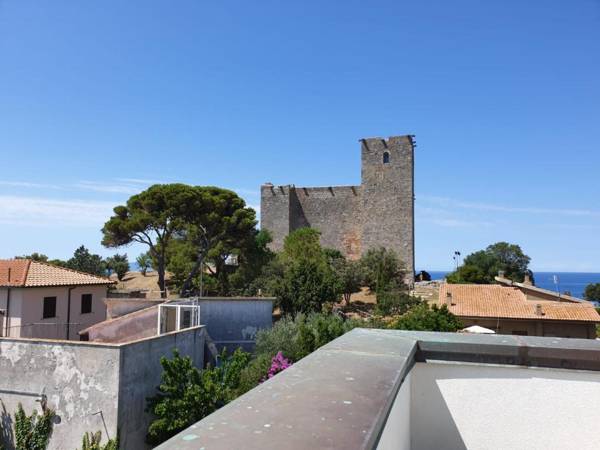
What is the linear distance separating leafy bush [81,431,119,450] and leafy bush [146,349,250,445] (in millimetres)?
850

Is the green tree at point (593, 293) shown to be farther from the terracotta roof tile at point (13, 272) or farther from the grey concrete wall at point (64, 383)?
the terracotta roof tile at point (13, 272)

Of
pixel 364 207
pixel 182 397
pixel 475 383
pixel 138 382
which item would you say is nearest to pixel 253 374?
pixel 182 397

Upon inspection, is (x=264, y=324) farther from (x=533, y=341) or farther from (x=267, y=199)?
(x=267, y=199)

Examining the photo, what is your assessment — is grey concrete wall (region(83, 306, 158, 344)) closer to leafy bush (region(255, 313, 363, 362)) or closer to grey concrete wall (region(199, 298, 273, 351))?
grey concrete wall (region(199, 298, 273, 351))

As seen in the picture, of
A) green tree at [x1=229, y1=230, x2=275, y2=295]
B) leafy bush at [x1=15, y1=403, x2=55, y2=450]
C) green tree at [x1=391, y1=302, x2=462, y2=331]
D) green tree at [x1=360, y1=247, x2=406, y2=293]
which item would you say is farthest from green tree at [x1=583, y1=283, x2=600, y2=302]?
leafy bush at [x1=15, y1=403, x2=55, y2=450]

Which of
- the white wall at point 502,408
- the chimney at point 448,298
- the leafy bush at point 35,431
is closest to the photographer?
the white wall at point 502,408

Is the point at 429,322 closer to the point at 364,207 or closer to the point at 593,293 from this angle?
the point at 364,207

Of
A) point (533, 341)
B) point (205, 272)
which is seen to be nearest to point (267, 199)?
point (205, 272)

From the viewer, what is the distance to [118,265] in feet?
132

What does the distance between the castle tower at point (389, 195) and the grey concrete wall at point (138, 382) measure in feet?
75.9

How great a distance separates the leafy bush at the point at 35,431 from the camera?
32.4 feet

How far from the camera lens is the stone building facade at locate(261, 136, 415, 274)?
3191 centimetres

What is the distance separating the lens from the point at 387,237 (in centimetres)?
3234

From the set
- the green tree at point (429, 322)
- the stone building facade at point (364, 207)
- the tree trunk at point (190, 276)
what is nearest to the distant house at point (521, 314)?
the green tree at point (429, 322)
